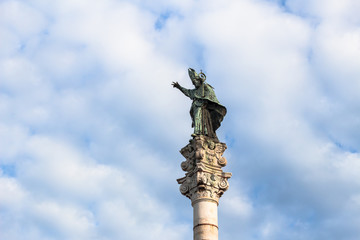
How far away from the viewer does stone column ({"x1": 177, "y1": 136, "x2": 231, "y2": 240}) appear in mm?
25875

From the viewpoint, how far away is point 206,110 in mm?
30234

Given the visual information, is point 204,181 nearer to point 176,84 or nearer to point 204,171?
point 204,171

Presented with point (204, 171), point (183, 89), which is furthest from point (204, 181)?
point (183, 89)

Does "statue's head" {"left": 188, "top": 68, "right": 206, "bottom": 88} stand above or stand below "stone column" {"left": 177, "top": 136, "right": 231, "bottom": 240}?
above

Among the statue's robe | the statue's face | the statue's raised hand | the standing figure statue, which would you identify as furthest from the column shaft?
the statue's raised hand

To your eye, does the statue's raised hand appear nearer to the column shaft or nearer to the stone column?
the stone column

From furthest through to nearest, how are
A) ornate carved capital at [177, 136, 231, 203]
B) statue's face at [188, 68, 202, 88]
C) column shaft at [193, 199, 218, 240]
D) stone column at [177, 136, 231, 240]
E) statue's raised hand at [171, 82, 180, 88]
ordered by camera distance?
statue's raised hand at [171, 82, 180, 88], statue's face at [188, 68, 202, 88], ornate carved capital at [177, 136, 231, 203], stone column at [177, 136, 231, 240], column shaft at [193, 199, 218, 240]

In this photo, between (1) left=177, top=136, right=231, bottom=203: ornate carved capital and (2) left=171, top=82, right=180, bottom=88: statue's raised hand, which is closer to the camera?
(1) left=177, top=136, right=231, bottom=203: ornate carved capital

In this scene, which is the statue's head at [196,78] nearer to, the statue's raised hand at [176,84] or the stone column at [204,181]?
the statue's raised hand at [176,84]

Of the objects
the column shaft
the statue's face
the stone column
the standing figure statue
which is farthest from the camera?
the statue's face

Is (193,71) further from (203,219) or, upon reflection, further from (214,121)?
(203,219)

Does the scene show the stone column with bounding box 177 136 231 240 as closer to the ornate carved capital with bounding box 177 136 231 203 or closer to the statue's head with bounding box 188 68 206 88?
the ornate carved capital with bounding box 177 136 231 203

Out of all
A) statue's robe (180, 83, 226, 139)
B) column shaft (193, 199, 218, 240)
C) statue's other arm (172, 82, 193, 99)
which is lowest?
column shaft (193, 199, 218, 240)

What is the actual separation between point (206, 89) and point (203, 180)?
20.5ft
